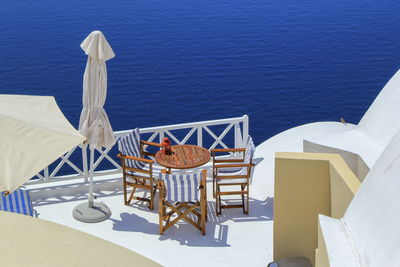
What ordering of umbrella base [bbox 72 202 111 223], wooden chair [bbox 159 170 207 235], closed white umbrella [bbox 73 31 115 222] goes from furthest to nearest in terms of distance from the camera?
umbrella base [bbox 72 202 111 223]
closed white umbrella [bbox 73 31 115 222]
wooden chair [bbox 159 170 207 235]

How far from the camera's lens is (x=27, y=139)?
7.51m

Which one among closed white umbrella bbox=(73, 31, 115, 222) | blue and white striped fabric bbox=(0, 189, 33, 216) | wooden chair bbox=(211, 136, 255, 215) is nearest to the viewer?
blue and white striped fabric bbox=(0, 189, 33, 216)

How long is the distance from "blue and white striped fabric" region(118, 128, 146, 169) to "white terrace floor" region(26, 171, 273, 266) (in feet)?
2.19

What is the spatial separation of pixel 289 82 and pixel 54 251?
104 ft

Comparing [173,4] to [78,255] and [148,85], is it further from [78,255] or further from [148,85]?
[78,255]

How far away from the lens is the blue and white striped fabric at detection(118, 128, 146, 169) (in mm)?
9922

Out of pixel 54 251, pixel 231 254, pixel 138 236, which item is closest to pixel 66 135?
pixel 138 236

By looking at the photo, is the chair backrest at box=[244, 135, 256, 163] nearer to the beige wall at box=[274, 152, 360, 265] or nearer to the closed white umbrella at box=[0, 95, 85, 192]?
the beige wall at box=[274, 152, 360, 265]

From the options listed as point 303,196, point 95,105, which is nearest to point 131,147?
point 95,105

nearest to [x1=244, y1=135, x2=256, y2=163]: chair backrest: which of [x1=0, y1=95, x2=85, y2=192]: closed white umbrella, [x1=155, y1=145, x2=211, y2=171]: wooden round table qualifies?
[x1=155, y1=145, x2=211, y2=171]: wooden round table

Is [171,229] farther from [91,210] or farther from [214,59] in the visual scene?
[214,59]

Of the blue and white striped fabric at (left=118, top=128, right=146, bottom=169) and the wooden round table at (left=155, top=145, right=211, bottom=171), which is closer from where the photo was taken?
the wooden round table at (left=155, top=145, right=211, bottom=171)

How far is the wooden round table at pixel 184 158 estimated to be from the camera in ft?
32.0

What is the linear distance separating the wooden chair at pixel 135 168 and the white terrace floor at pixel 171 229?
0.27m
